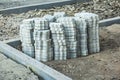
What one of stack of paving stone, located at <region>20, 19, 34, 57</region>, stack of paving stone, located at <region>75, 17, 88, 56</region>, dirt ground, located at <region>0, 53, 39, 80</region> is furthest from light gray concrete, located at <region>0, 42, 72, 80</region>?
stack of paving stone, located at <region>75, 17, 88, 56</region>

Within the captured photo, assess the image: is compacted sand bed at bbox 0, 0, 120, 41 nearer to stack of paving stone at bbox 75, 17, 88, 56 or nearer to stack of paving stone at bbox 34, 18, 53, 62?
stack of paving stone at bbox 34, 18, 53, 62

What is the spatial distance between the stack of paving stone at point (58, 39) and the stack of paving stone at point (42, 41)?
0.32 ft

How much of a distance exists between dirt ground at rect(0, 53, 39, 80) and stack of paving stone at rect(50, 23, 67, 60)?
0.81 m

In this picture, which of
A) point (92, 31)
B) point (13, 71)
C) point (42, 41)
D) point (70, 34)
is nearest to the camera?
point (13, 71)

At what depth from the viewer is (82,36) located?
6.81 metres

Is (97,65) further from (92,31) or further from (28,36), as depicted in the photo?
(28,36)

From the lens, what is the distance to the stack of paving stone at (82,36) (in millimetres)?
6781

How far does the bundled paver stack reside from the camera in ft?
21.4

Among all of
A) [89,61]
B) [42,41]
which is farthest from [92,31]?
[42,41]

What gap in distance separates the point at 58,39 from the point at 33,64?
32.0 inches

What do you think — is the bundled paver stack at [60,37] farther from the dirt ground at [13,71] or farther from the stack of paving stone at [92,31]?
the dirt ground at [13,71]

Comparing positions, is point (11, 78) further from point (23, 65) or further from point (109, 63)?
point (109, 63)

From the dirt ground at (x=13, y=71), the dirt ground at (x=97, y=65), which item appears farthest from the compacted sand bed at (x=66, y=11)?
the dirt ground at (x=97, y=65)

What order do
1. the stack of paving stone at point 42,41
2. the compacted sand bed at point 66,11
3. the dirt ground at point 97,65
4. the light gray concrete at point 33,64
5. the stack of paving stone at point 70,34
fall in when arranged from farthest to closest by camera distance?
the compacted sand bed at point 66,11 → the stack of paving stone at point 70,34 → the stack of paving stone at point 42,41 → the dirt ground at point 97,65 → the light gray concrete at point 33,64
